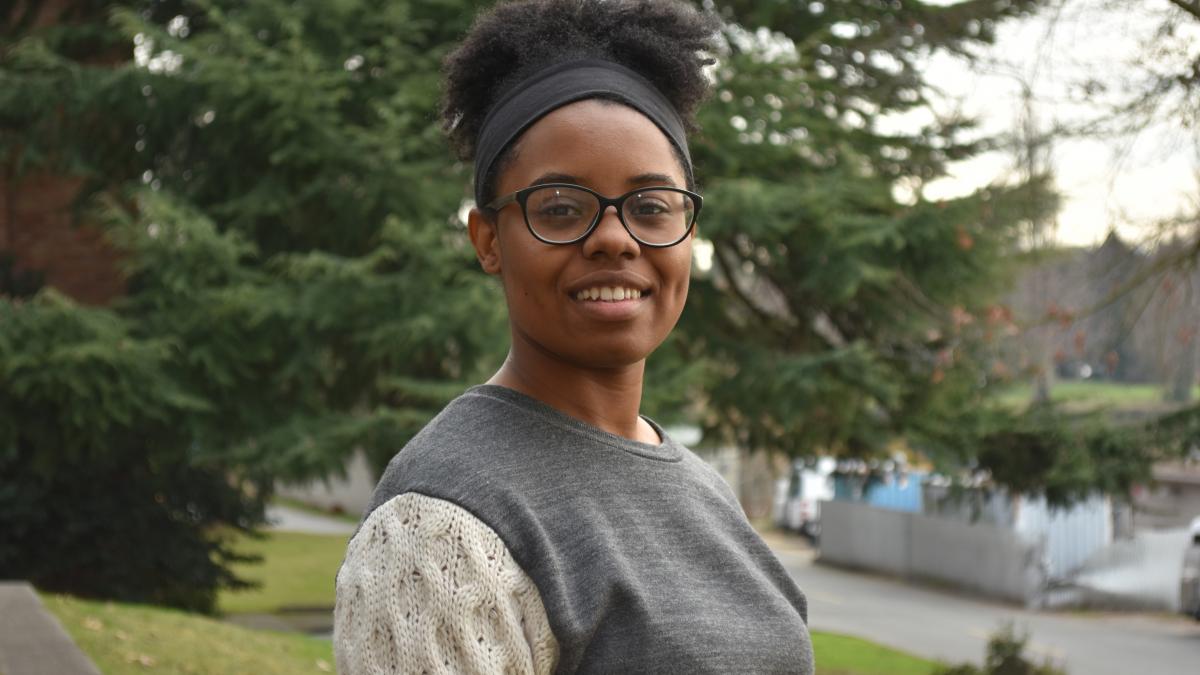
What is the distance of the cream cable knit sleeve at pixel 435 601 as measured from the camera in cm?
135

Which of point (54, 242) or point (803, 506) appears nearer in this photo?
point (54, 242)

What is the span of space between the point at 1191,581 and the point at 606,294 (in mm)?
15642

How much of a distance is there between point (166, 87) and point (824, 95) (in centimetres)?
466

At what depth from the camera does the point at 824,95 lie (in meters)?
9.66

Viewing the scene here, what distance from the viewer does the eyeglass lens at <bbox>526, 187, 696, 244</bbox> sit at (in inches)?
61.2

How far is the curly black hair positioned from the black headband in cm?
3

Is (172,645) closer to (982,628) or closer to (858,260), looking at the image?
(858,260)

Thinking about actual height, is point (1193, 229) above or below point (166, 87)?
below

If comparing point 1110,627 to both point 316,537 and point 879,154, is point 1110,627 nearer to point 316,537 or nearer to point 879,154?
point 879,154

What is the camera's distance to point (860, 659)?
11883mm

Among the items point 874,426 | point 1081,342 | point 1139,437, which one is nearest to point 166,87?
point 874,426

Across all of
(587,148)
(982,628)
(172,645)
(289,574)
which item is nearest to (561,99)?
(587,148)

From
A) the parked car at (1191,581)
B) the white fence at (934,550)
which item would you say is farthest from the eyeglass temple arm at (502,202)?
the white fence at (934,550)

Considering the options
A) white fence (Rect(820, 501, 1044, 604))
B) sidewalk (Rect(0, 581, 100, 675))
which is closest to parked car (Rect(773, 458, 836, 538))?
white fence (Rect(820, 501, 1044, 604))
